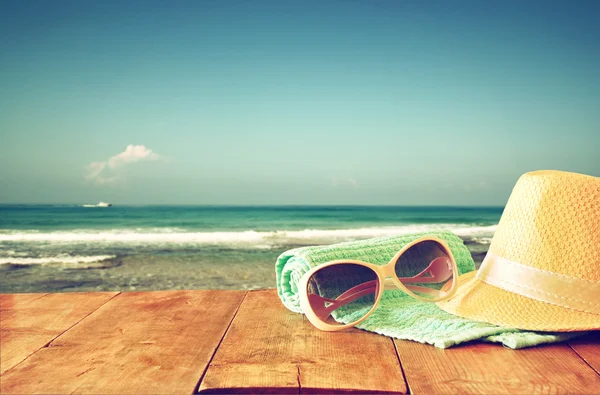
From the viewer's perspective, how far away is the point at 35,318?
141 centimetres

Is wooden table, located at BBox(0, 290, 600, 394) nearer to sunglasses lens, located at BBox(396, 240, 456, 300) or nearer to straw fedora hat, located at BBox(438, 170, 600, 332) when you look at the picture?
straw fedora hat, located at BBox(438, 170, 600, 332)

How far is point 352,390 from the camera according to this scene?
925 millimetres

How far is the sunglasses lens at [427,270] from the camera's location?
1517 mm

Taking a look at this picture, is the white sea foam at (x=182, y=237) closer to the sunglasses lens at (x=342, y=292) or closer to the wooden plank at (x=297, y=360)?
the sunglasses lens at (x=342, y=292)

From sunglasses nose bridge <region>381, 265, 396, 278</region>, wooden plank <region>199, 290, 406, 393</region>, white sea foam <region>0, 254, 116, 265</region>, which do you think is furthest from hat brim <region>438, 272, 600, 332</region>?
white sea foam <region>0, 254, 116, 265</region>

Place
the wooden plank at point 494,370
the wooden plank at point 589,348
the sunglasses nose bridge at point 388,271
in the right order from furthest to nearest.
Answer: the sunglasses nose bridge at point 388,271 → the wooden plank at point 589,348 → the wooden plank at point 494,370

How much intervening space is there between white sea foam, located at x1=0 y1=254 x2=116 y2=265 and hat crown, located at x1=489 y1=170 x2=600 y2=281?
611 centimetres

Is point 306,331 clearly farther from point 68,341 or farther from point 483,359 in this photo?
point 68,341

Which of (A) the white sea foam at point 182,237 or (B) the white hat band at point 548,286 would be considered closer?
(B) the white hat band at point 548,286

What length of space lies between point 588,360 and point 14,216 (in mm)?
19778

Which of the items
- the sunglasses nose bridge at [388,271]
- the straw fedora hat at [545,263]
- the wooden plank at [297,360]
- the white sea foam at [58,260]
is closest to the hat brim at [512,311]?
the straw fedora hat at [545,263]

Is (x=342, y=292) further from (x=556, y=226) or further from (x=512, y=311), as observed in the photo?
(x=556, y=226)

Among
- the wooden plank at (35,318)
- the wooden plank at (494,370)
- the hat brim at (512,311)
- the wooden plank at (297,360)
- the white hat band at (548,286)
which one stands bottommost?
the wooden plank at (494,370)

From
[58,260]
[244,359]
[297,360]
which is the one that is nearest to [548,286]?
[297,360]
